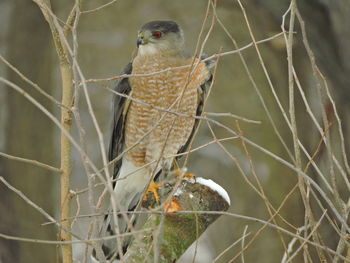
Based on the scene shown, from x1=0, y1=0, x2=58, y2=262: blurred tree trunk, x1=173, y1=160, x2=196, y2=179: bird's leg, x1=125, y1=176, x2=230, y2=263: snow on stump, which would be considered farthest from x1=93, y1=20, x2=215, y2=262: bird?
x1=0, y1=0, x2=58, y2=262: blurred tree trunk

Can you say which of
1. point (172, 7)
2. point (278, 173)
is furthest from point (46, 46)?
point (278, 173)

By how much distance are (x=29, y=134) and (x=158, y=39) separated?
12.1ft

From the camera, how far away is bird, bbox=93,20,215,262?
4.36 m

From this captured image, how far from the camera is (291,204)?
773 centimetres

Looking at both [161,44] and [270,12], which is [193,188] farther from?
[270,12]

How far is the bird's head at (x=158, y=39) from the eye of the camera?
4.52m

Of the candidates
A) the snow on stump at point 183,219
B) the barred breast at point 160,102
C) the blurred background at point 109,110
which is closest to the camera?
the snow on stump at point 183,219

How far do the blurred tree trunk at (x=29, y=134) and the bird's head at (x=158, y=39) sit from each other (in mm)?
3238

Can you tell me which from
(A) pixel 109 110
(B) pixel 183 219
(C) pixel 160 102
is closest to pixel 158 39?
(C) pixel 160 102

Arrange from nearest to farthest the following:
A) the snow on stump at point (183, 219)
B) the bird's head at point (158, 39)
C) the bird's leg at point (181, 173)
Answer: the bird's leg at point (181, 173) → the snow on stump at point (183, 219) → the bird's head at point (158, 39)

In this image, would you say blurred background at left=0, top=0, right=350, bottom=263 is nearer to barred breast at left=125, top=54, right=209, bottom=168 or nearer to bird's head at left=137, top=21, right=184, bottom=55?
bird's head at left=137, top=21, right=184, bottom=55

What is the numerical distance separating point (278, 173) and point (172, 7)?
234 centimetres

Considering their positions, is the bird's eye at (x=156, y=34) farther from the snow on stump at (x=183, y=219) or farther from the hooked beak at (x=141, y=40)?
the snow on stump at (x=183, y=219)

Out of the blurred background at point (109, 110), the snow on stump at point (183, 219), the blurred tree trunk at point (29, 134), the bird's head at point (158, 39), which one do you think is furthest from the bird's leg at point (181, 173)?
the blurred tree trunk at point (29, 134)
